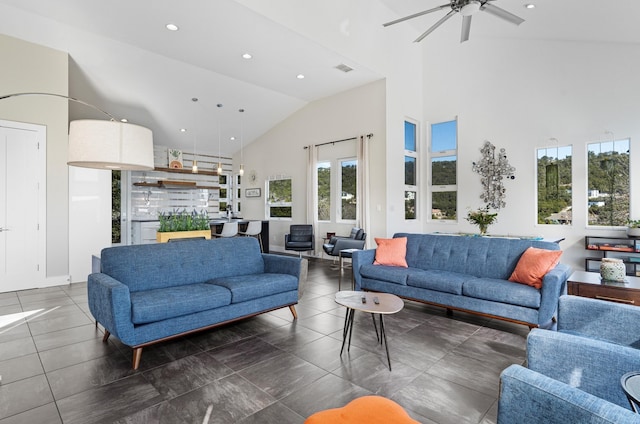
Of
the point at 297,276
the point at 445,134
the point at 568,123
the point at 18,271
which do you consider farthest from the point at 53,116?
the point at 568,123

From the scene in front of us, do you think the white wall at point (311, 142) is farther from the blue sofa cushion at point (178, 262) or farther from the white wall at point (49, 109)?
the white wall at point (49, 109)

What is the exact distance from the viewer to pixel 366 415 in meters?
1.35

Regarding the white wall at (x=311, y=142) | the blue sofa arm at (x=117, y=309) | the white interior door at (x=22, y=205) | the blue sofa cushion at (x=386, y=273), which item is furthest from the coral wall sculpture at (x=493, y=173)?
the white interior door at (x=22, y=205)

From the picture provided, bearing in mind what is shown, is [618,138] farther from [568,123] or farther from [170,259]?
[170,259]

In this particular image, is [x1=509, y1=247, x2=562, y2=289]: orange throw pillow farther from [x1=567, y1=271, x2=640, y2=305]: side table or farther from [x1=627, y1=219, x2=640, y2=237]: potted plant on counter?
[x1=627, y1=219, x2=640, y2=237]: potted plant on counter

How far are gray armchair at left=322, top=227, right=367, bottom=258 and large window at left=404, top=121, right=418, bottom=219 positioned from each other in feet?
Answer: 3.70

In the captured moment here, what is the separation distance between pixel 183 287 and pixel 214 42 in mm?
4080

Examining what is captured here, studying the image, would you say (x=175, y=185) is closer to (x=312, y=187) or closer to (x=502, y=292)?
(x=312, y=187)

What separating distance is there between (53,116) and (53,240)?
1967mm

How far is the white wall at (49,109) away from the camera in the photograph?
195 inches

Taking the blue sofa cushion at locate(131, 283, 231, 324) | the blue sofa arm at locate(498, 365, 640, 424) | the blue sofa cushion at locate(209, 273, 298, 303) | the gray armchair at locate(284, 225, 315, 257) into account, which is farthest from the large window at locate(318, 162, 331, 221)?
the blue sofa arm at locate(498, 365, 640, 424)

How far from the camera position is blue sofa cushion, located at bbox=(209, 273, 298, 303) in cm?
328

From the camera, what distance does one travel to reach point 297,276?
3811 millimetres

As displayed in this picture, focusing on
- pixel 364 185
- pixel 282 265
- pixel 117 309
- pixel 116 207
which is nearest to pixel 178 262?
pixel 117 309
